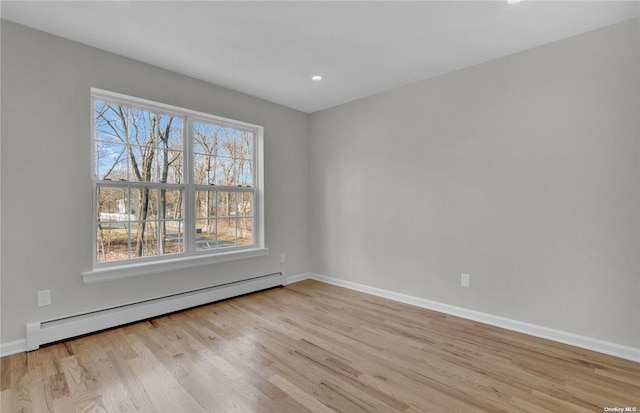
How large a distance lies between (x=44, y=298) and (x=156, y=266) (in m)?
0.83

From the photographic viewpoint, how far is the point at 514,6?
→ 6.76 ft

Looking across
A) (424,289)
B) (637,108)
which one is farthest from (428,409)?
(637,108)

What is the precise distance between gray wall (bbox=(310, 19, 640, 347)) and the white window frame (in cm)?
135

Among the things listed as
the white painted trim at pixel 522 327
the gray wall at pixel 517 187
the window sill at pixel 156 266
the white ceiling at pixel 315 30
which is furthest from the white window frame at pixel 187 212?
the white painted trim at pixel 522 327

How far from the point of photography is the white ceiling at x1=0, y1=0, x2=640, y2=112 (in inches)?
81.6

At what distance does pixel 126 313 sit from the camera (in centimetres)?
272

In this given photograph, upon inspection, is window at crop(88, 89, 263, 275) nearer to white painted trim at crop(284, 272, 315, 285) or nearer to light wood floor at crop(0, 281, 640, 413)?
white painted trim at crop(284, 272, 315, 285)

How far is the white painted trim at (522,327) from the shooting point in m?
2.21

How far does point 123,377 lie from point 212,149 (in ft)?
8.00

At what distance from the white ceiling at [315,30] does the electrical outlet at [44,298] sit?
213cm

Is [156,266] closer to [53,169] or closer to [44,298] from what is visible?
[44,298]

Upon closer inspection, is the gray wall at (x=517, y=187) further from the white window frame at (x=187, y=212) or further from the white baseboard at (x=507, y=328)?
the white window frame at (x=187, y=212)

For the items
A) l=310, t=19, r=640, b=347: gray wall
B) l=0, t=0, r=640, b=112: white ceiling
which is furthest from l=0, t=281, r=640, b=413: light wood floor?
l=0, t=0, r=640, b=112: white ceiling

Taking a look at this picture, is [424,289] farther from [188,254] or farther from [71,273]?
[71,273]
